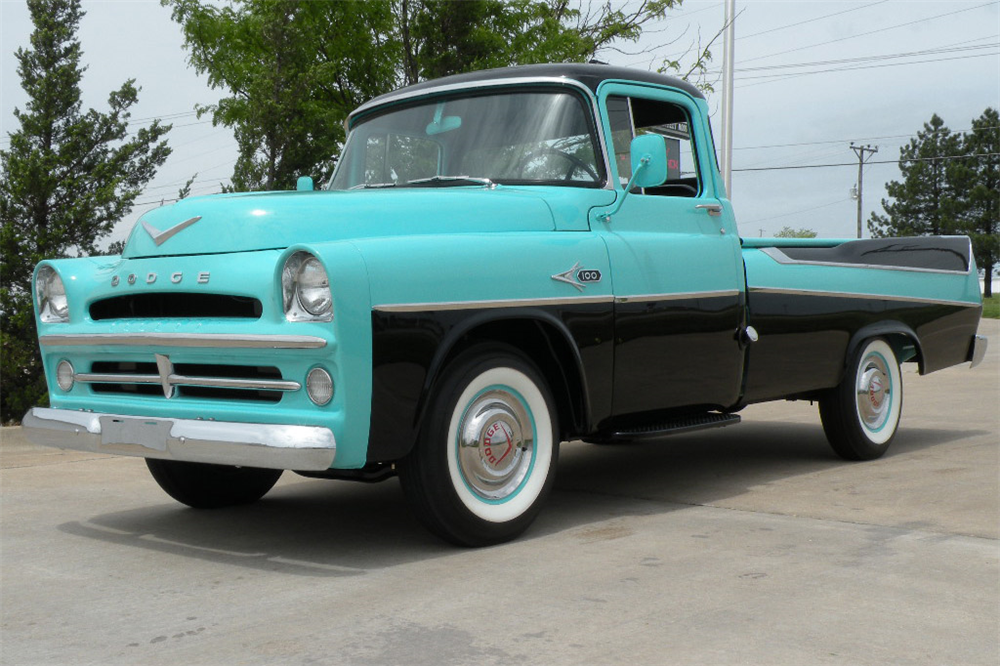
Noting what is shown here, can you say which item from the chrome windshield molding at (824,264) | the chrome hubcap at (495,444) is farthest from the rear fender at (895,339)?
the chrome hubcap at (495,444)

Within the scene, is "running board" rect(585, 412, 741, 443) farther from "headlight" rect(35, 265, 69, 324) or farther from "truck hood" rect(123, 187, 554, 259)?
"headlight" rect(35, 265, 69, 324)

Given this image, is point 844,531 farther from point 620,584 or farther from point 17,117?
point 17,117

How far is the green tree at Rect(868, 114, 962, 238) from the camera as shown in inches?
2638

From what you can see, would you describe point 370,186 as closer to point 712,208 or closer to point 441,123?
point 441,123

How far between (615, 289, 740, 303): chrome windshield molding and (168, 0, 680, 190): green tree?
990 cm

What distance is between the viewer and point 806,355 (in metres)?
6.62

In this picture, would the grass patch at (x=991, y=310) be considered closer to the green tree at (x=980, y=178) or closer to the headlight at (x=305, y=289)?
the green tree at (x=980, y=178)

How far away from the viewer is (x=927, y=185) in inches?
2687

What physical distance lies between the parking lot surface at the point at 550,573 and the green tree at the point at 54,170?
8.71m

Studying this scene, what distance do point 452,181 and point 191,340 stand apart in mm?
1621

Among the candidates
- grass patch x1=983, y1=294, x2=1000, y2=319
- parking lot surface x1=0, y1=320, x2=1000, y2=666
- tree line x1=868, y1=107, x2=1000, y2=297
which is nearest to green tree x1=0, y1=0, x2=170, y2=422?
parking lot surface x1=0, y1=320, x2=1000, y2=666

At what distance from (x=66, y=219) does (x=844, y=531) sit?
12.8 meters

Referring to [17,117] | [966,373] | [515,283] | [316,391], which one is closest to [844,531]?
[515,283]

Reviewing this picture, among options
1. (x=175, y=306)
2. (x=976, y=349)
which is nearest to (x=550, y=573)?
(x=175, y=306)
